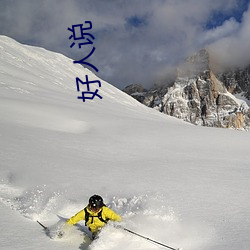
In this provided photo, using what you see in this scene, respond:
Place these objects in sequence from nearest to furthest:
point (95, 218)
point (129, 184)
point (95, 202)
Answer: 1. point (95, 202)
2. point (95, 218)
3. point (129, 184)

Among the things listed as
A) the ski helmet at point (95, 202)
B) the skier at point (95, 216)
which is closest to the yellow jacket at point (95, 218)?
the skier at point (95, 216)

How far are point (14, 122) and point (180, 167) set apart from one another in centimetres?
906

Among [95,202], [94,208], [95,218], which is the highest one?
[95,202]

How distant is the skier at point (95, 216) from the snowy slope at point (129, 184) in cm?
25

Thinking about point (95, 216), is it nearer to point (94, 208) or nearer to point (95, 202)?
point (94, 208)

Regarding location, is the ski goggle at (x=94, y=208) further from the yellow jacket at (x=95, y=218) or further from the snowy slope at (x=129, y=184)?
the snowy slope at (x=129, y=184)

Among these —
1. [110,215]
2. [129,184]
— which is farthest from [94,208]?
[129,184]

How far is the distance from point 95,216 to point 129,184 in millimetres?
2385

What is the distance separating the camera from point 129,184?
815 cm

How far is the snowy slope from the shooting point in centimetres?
549

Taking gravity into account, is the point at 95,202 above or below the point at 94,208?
above

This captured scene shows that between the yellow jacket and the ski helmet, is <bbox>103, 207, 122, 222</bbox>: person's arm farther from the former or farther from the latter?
the ski helmet

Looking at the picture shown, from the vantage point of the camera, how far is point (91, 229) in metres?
5.95

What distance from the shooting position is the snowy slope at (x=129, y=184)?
216 inches
